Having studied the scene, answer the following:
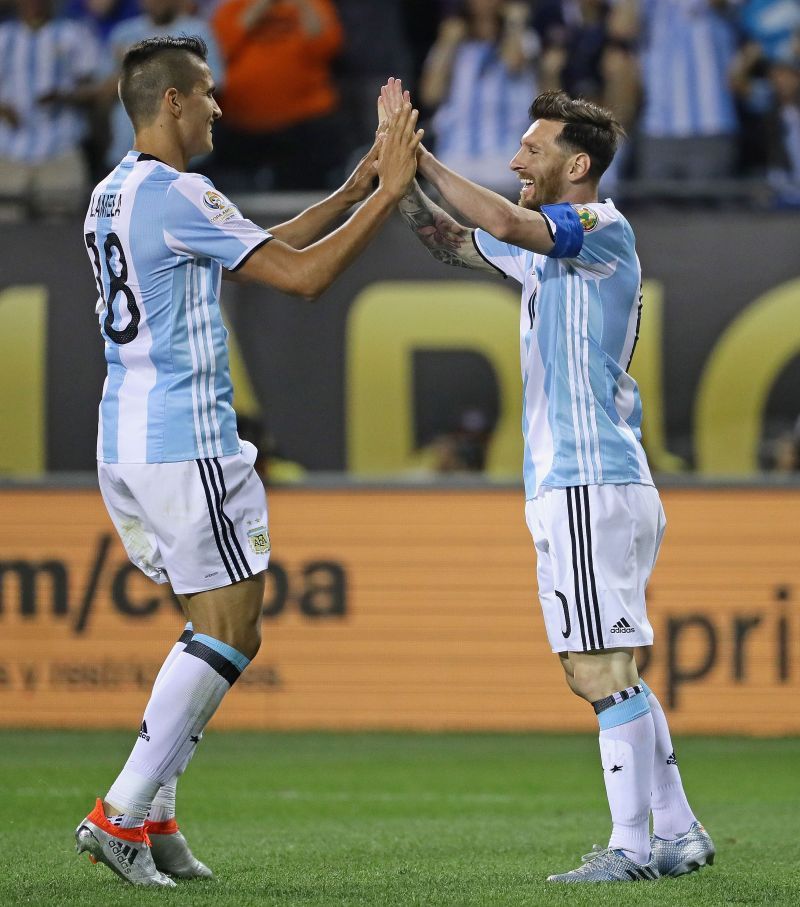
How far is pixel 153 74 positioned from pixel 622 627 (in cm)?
215

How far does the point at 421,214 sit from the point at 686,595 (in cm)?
485

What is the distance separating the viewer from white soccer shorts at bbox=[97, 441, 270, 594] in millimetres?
4484

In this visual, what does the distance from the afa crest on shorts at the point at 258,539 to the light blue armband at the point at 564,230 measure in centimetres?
117

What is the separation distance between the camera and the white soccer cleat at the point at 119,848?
4336 mm

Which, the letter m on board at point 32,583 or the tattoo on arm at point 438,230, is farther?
the letter m on board at point 32,583

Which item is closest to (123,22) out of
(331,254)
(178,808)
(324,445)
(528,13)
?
(528,13)

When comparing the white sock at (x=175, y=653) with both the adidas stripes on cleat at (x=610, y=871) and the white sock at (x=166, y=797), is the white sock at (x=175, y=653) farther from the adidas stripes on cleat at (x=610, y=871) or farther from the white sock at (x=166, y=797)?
the adidas stripes on cleat at (x=610, y=871)

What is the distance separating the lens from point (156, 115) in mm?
4664

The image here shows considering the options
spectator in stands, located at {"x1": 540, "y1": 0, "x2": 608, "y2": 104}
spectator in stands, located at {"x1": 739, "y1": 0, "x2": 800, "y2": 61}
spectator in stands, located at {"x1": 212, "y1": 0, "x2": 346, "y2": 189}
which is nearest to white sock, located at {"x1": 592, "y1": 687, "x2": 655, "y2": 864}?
spectator in stands, located at {"x1": 540, "y1": 0, "x2": 608, "y2": 104}

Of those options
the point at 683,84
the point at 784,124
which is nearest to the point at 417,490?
the point at 683,84

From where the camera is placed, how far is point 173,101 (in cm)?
466

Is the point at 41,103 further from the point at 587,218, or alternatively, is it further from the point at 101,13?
the point at 587,218

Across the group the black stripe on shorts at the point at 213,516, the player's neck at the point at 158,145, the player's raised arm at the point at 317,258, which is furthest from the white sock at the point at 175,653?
the player's neck at the point at 158,145

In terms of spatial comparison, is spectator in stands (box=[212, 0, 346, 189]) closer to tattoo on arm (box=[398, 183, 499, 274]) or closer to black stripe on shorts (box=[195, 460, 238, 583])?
tattoo on arm (box=[398, 183, 499, 274])
